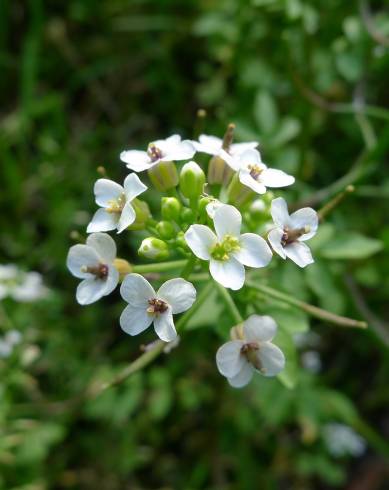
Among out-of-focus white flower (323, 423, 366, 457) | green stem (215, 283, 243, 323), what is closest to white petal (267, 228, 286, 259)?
green stem (215, 283, 243, 323)

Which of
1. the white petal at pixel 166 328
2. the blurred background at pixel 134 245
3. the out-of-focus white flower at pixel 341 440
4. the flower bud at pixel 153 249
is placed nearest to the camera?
the white petal at pixel 166 328

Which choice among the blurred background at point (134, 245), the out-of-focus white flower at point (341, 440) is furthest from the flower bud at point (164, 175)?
the out-of-focus white flower at point (341, 440)

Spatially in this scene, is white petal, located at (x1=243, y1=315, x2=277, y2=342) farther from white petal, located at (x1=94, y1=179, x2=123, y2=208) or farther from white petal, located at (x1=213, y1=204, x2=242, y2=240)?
white petal, located at (x1=94, y1=179, x2=123, y2=208)

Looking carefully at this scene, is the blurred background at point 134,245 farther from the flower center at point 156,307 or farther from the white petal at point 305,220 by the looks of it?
the flower center at point 156,307

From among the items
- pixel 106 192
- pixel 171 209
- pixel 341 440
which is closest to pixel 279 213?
pixel 171 209

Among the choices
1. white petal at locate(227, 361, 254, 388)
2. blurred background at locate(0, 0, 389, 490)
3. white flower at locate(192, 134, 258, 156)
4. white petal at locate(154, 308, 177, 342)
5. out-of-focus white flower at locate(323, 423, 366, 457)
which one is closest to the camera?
white petal at locate(154, 308, 177, 342)

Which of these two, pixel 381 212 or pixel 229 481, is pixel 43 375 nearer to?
pixel 229 481
